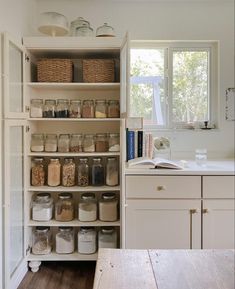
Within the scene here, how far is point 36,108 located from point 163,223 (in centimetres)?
132

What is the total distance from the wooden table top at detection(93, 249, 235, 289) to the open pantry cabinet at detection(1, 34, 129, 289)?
109 cm

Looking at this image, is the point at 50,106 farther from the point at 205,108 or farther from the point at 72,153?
the point at 205,108

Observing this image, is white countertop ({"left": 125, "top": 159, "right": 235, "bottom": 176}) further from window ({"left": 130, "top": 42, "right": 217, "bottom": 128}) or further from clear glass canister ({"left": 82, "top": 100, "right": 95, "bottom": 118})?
window ({"left": 130, "top": 42, "right": 217, "bottom": 128})

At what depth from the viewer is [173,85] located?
2.98 m

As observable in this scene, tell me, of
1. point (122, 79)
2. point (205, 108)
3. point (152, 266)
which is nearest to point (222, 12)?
point (205, 108)

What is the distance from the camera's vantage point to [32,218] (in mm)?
2570

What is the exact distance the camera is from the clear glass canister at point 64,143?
8.52 feet

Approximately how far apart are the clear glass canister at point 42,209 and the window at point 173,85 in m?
1.10

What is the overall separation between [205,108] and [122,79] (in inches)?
38.0

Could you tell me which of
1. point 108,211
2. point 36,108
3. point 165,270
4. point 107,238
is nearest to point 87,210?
point 108,211

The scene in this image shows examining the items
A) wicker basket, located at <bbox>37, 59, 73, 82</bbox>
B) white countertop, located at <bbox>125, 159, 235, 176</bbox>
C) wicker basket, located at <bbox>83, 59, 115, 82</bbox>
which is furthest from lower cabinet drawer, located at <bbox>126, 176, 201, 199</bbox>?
wicker basket, located at <bbox>37, 59, 73, 82</bbox>

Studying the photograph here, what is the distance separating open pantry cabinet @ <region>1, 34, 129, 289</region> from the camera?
83.6 inches

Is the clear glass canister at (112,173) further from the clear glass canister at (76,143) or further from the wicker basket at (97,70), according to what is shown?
the wicker basket at (97,70)

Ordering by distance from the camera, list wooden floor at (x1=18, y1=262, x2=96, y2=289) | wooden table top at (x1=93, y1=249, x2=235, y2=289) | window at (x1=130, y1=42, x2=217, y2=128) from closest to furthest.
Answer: wooden table top at (x1=93, y1=249, x2=235, y2=289) → wooden floor at (x1=18, y1=262, x2=96, y2=289) → window at (x1=130, y1=42, x2=217, y2=128)
